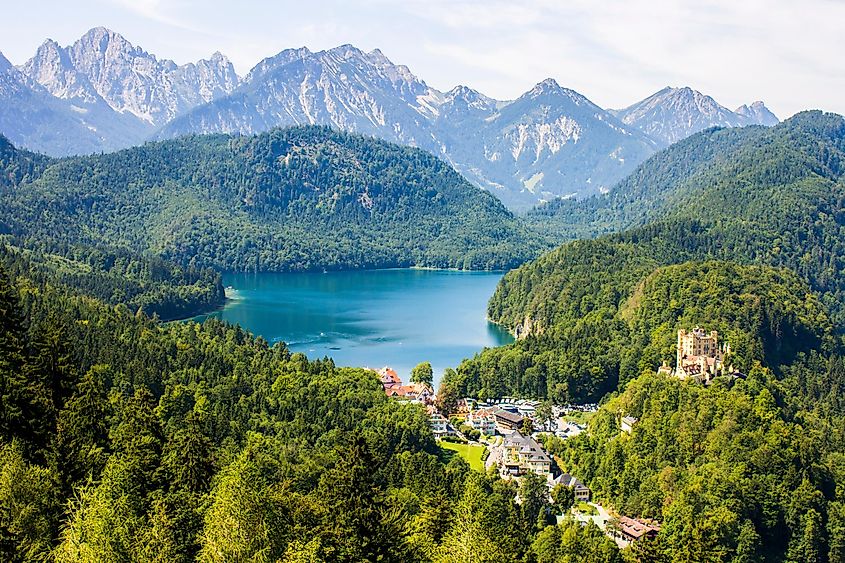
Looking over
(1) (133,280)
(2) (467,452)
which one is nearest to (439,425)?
(2) (467,452)

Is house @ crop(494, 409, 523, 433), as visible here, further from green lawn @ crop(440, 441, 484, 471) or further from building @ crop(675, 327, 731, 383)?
building @ crop(675, 327, 731, 383)

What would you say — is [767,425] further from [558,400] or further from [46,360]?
[46,360]

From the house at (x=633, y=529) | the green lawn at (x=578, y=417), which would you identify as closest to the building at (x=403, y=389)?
the green lawn at (x=578, y=417)

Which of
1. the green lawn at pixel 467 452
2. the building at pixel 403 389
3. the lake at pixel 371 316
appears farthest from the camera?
the lake at pixel 371 316

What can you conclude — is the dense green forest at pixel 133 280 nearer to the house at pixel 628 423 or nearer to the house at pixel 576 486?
the house at pixel 628 423

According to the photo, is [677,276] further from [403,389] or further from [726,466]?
[726,466]

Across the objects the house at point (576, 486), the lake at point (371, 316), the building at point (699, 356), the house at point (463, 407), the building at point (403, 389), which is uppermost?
the building at point (699, 356)
